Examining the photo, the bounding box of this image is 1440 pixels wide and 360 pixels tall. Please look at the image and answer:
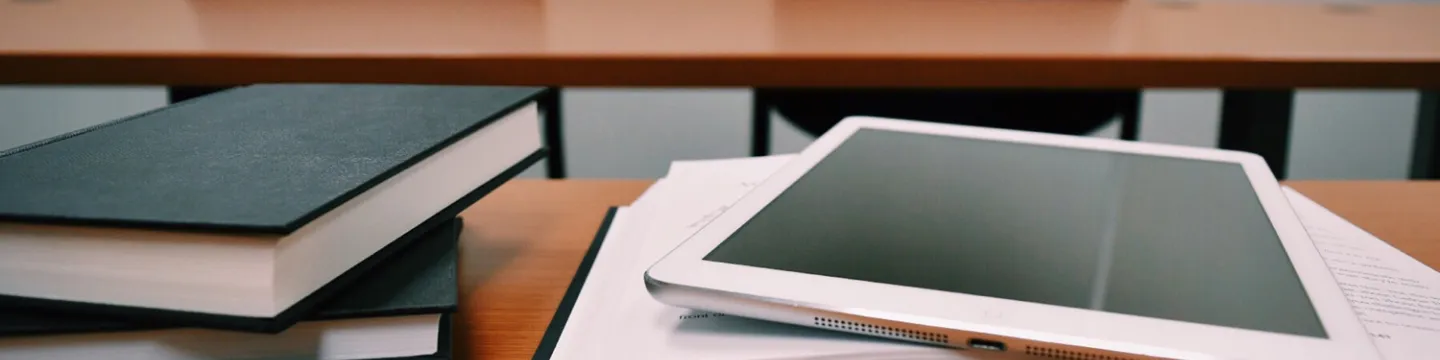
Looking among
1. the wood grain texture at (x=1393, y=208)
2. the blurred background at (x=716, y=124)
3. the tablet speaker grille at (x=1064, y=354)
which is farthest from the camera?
the blurred background at (x=716, y=124)

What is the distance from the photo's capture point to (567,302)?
44 centimetres

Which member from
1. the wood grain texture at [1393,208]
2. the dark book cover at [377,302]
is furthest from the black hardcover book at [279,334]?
the wood grain texture at [1393,208]

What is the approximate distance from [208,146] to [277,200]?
0.11 meters

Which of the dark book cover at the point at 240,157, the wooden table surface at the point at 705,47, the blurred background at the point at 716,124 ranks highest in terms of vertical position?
the wooden table surface at the point at 705,47

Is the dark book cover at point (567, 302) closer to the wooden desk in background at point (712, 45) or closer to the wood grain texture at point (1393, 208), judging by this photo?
the wooden desk in background at point (712, 45)

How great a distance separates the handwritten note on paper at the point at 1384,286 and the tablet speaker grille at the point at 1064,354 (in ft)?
0.38

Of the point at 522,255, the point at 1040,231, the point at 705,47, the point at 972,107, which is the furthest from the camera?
the point at 972,107

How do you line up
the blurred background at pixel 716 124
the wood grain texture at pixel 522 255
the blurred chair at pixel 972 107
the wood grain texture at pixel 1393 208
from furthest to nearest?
1. the blurred background at pixel 716 124
2. the blurred chair at pixel 972 107
3. the wood grain texture at pixel 1393 208
4. the wood grain texture at pixel 522 255

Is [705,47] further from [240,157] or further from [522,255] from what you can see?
[240,157]

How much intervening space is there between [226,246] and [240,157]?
0.25 ft

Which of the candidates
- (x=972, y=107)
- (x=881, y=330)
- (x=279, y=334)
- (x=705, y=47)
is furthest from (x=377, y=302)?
(x=972, y=107)

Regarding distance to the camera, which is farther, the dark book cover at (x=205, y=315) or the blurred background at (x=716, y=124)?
the blurred background at (x=716, y=124)

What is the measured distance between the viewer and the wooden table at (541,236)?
442mm

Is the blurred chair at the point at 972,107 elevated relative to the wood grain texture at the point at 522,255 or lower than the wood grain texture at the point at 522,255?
elevated
